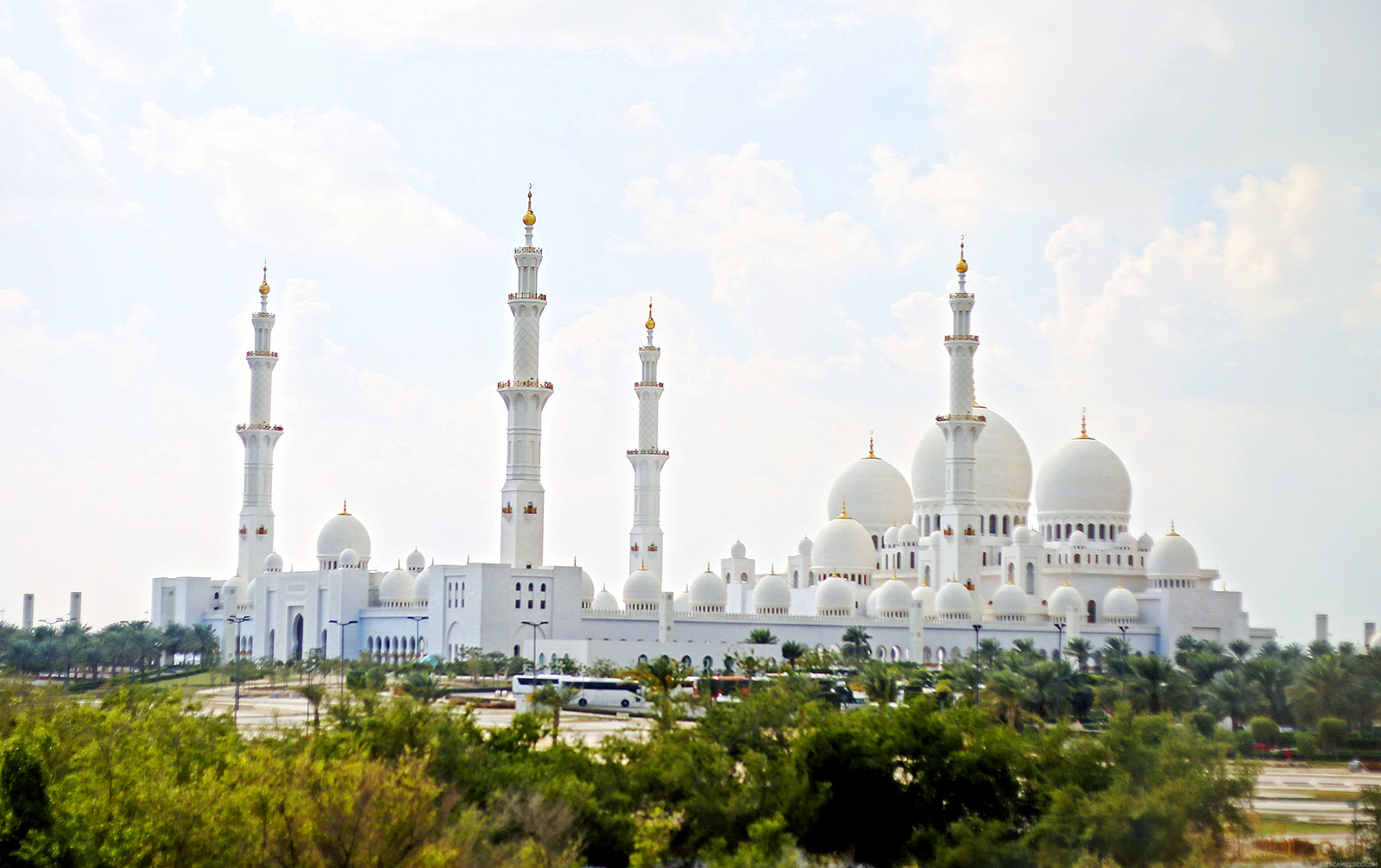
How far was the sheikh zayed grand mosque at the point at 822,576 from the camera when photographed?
69188 millimetres

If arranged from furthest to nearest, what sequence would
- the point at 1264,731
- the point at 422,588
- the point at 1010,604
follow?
the point at 422,588 → the point at 1010,604 → the point at 1264,731

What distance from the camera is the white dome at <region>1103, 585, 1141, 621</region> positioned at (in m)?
70.8

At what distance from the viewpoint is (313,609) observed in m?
81.2

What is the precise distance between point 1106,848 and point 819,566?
53.2 metres

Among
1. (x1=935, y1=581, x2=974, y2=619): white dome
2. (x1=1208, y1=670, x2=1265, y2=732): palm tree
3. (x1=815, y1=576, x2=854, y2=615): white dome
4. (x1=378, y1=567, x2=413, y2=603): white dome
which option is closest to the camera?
(x1=1208, y1=670, x2=1265, y2=732): palm tree

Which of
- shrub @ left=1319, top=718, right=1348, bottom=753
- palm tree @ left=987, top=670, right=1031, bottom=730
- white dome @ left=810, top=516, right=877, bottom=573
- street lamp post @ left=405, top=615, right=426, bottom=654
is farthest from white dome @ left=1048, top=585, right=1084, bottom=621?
street lamp post @ left=405, top=615, right=426, bottom=654

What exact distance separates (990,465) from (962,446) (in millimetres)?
7794

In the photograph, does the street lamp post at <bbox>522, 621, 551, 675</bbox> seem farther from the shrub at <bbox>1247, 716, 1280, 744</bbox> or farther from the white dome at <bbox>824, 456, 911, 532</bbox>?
the shrub at <bbox>1247, 716, 1280, 744</bbox>

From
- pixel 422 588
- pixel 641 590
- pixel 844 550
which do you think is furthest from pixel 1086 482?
pixel 422 588

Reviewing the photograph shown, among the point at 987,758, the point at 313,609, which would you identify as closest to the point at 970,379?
the point at 313,609

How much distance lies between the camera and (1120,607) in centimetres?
7081

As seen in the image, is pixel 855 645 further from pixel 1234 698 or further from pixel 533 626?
pixel 1234 698

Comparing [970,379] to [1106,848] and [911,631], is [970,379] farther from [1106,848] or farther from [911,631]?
[1106,848]

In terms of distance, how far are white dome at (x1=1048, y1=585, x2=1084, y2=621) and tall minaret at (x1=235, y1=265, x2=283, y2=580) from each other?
40029 millimetres
